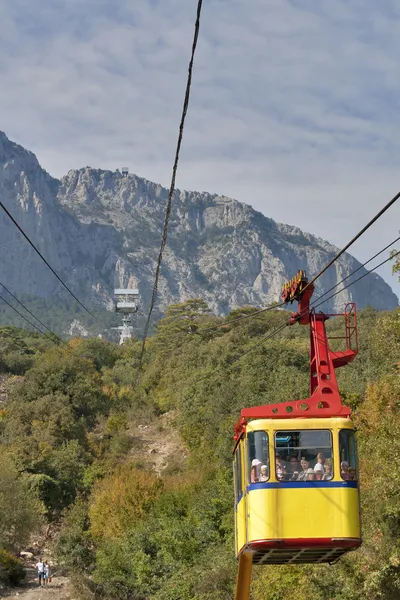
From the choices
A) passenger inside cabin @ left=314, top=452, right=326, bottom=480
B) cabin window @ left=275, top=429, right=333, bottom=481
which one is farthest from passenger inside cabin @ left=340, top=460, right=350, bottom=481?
passenger inside cabin @ left=314, top=452, right=326, bottom=480

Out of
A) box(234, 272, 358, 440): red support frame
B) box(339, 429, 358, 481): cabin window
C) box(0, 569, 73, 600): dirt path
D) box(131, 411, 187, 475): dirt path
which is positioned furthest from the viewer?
box(131, 411, 187, 475): dirt path

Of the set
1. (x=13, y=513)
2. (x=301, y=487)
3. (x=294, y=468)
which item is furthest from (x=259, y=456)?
(x=13, y=513)

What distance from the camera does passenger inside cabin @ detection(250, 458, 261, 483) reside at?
1717 centimetres

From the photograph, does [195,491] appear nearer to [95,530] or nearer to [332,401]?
[95,530]

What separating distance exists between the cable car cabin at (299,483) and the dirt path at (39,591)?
93.6ft

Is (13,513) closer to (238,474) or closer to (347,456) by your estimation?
(238,474)

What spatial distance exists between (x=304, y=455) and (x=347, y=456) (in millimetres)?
911

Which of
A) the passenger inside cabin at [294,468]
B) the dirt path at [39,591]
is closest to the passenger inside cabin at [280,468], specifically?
the passenger inside cabin at [294,468]

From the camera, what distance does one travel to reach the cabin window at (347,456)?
17.1 meters

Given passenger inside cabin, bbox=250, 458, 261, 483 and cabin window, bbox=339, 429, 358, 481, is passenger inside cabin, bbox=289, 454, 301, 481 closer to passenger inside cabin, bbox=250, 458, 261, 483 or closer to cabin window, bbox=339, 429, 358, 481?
passenger inside cabin, bbox=250, 458, 261, 483

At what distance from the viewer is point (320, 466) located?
1708 cm

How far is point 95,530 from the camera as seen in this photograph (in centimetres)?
5206

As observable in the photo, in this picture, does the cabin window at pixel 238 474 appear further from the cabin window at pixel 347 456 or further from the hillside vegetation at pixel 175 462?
the hillside vegetation at pixel 175 462

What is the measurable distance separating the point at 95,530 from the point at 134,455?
56.9 ft
